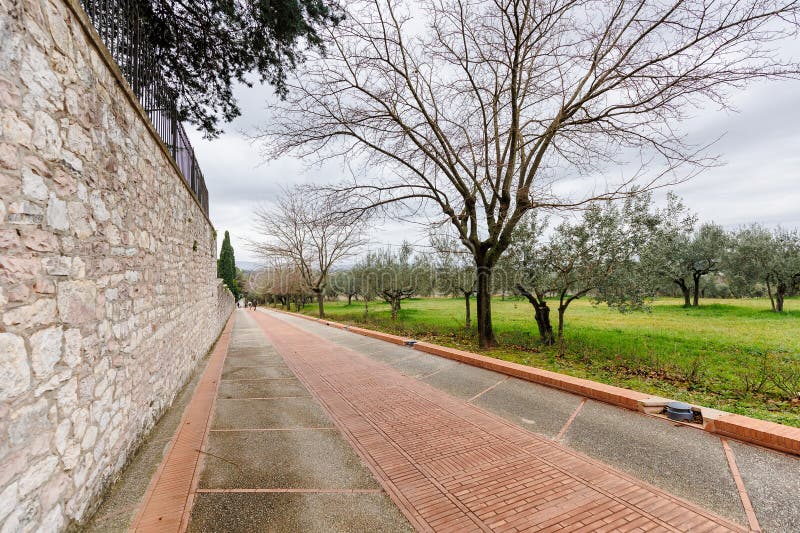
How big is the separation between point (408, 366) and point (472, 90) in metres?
6.60

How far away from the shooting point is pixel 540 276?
392 inches

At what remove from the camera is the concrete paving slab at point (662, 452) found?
8.91 ft

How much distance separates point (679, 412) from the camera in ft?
13.3

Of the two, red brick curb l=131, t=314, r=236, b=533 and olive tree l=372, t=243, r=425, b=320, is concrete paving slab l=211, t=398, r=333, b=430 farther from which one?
olive tree l=372, t=243, r=425, b=320

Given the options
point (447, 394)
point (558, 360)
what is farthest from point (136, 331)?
point (558, 360)

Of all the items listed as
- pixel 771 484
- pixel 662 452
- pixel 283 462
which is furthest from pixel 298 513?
pixel 771 484

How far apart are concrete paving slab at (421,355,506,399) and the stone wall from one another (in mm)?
3993

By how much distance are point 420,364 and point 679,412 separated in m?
4.38

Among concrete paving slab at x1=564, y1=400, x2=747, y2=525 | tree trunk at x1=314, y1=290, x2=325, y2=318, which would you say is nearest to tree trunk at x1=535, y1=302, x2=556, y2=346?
concrete paving slab at x1=564, y1=400, x2=747, y2=525

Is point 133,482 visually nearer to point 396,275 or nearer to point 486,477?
point 486,477

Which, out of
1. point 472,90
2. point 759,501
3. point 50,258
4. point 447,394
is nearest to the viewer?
point 50,258

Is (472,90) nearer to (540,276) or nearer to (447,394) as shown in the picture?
(540,276)

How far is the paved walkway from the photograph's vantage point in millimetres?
2469

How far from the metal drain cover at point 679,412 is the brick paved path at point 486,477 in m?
1.61
